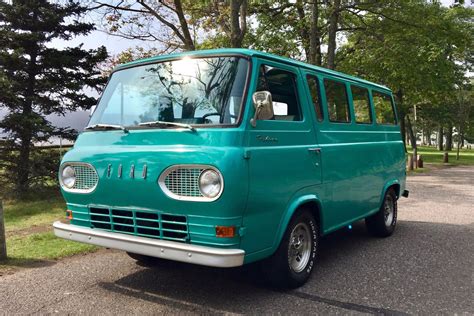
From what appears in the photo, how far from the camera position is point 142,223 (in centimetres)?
390

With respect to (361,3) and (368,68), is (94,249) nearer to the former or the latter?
(361,3)

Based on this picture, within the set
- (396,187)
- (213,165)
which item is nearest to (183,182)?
(213,165)

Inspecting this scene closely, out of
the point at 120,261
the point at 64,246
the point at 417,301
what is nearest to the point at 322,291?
the point at 417,301

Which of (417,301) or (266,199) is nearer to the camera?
(266,199)

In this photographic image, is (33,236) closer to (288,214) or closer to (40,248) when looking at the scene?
(40,248)

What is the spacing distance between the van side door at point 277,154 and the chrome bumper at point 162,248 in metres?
0.29

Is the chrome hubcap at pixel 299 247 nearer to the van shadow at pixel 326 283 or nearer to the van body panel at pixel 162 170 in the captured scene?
the van shadow at pixel 326 283

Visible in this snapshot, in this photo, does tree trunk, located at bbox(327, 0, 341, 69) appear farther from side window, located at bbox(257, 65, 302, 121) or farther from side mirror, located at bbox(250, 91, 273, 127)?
side mirror, located at bbox(250, 91, 273, 127)

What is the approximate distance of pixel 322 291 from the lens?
4.40 m

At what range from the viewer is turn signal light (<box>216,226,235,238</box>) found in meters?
3.53

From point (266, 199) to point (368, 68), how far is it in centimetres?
1620

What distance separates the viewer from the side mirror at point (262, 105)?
3.66m

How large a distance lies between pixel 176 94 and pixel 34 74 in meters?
8.63

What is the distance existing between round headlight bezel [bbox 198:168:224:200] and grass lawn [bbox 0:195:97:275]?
306cm
